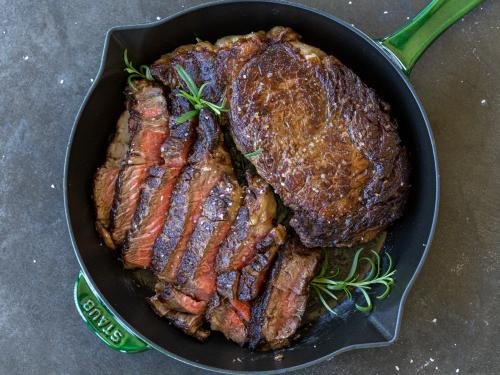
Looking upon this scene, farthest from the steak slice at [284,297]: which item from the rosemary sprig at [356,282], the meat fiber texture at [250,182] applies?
the rosemary sprig at [356,282]

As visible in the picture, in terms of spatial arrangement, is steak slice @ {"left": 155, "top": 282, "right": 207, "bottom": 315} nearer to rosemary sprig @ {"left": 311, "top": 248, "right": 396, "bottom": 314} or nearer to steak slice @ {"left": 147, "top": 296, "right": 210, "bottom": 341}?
steak slice @ {"left": 147, "top": 296, "right": 210, "bottom": 341}

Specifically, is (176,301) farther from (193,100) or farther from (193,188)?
(193,100)

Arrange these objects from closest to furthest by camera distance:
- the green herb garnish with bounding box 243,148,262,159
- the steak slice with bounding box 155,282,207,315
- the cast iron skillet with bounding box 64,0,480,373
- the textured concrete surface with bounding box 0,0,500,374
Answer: the green herb garnish with bounding box 243,148,262,159 < the cast iron skillet with bounding box 64,0,480,373 < the steak slice with bounding box 155,282,207,315 < the textured concrete surface with bounding box 0,0,500,374

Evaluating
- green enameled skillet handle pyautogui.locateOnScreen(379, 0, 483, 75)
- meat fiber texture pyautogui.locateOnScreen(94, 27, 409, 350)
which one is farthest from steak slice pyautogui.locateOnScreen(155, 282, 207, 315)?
green enameled skillet handle pyautogui.locateOnScreen(379, 0, 483, 75)

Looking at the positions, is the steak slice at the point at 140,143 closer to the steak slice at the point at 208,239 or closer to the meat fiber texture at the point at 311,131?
the meat fiber texture at the point at 311,131

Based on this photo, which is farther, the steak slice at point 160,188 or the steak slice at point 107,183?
the steak slice at point 107,183

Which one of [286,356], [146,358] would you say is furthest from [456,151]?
[146,358]
